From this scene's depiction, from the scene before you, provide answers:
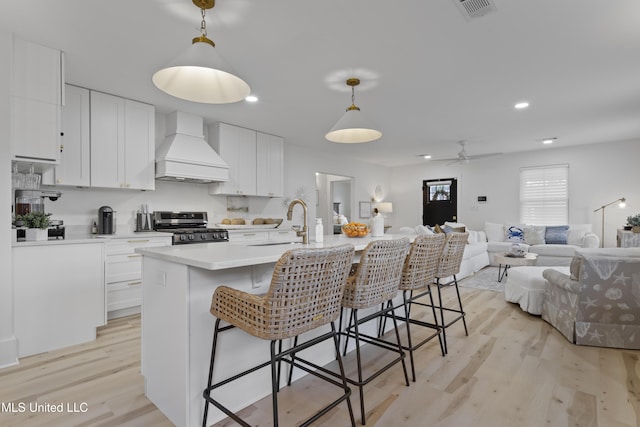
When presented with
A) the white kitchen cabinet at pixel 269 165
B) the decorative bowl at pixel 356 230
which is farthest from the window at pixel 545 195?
the decorative bowl at pixel 356 230

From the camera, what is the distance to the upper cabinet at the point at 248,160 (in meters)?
4.90

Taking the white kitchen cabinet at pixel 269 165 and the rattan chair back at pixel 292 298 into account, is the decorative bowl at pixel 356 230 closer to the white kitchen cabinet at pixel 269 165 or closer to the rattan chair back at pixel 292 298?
the rattan chair back at pixel 292 298

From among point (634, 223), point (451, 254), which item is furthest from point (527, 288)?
point (634, 223)

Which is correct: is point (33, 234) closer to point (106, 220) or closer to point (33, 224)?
point (33, 224)

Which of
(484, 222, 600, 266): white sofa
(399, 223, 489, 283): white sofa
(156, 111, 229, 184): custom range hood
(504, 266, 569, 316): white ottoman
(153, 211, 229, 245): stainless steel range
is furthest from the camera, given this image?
(484, 222, 600, 266): white sofa

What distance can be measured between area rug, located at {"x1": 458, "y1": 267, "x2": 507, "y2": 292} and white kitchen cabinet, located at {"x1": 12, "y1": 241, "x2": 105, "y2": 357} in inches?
186

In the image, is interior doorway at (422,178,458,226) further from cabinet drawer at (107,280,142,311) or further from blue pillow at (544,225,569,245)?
cabinet drawer at (107,280,142,311)

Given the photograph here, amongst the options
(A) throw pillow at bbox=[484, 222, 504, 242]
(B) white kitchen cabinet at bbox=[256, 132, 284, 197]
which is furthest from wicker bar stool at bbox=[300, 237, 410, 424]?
(A) throw pillow at bbox=[484, 222, 504, 242]

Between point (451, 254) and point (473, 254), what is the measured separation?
356 centimetres

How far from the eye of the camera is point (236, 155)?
5055mm

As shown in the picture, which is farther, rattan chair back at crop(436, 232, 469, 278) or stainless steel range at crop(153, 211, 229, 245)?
stainless steel range at crop(153, 211, 229, 245)

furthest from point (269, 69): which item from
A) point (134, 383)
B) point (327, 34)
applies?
point (134, 383)

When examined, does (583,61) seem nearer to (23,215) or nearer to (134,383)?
(134,383)

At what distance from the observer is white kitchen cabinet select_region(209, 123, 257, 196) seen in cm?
488
